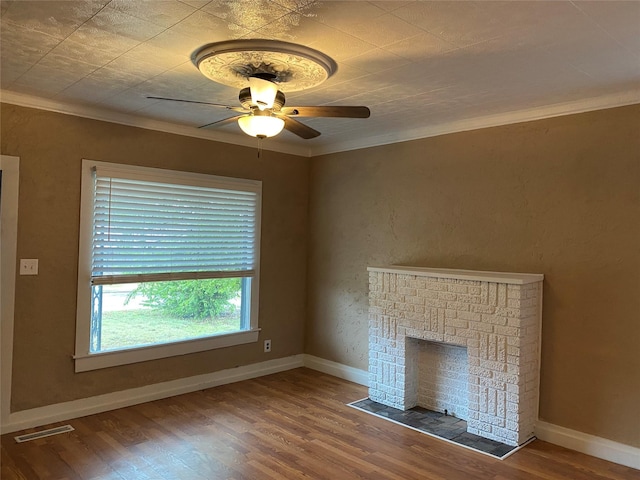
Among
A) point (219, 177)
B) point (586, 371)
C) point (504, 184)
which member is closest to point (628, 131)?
point (504, 184)

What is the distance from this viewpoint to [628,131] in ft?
10.5

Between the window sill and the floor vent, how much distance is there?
0.43 metres

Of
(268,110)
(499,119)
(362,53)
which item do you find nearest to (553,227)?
(499,119)

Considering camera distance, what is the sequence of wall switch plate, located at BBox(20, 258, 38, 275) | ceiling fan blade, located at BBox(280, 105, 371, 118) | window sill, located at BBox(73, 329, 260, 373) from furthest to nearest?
window sill, located at BBox(73, 329, 260, 373)
wall switch plate, located at BBox(20, 258, 38, 275)
ceiling fan blade, located at BBox(280, 105, 371, 118)

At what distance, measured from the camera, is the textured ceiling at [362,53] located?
6.79 ft

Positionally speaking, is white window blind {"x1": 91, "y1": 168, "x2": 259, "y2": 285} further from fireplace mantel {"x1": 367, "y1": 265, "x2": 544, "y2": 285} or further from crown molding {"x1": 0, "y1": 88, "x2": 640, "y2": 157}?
fireplace mantel {"x1": 367, "y1": 265, "x2": 544, "y2": 285}

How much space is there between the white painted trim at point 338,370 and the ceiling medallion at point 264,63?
9.92 feet

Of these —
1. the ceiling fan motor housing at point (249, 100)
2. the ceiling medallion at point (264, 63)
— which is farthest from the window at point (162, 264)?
the ceiling fan motor housing at point (249, 100)

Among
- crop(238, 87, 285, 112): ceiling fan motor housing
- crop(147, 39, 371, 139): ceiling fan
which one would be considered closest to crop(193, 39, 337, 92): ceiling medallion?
crop(147, 39, 371, 139): ceiling fan

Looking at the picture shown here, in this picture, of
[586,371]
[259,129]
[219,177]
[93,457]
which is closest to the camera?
[259,129]

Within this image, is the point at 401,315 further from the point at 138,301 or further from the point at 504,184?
the point at 138,301

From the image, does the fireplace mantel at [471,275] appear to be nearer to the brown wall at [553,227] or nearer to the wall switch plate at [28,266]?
the brown wall at [553,227]

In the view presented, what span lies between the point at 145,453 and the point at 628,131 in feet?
12.7

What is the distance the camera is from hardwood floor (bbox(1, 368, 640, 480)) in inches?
117
